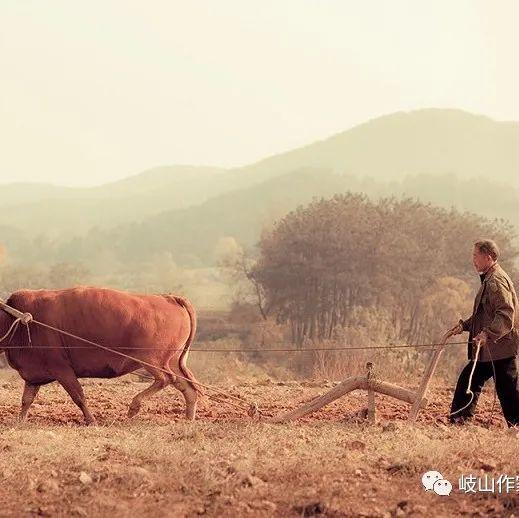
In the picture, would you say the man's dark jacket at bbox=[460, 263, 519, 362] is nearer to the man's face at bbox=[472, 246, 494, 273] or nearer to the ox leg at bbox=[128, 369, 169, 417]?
the man's face at bbox=[472, 246, 494, 273]

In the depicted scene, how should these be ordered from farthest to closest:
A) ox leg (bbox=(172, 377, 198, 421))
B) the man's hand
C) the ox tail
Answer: the ox tail → ox leg (bbox=(172, 377, 198, 421)) → the man's hand

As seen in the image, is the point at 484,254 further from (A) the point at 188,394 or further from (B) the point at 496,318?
(A) the point at 188,394

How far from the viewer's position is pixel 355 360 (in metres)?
22.9

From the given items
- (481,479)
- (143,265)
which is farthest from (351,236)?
(143,265)

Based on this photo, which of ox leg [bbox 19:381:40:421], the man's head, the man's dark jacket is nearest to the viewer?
the man's dark jacket

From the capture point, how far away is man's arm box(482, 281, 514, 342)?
9.80m

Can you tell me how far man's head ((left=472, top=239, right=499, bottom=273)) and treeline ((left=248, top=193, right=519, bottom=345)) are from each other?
1197 inches

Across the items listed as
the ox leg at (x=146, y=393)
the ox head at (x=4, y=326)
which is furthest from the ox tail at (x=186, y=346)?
the ox head at (x=4, y=326)

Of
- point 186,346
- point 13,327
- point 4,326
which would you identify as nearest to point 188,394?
point 186,346

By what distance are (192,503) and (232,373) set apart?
13.2m

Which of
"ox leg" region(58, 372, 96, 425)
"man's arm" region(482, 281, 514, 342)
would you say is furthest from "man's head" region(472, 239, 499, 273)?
"ox leg" region(58, 372, 96, 425)

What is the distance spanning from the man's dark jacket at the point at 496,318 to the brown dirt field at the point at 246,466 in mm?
873

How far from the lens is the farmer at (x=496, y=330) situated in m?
9.88

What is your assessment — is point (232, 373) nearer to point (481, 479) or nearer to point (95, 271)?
point (481, 479)
